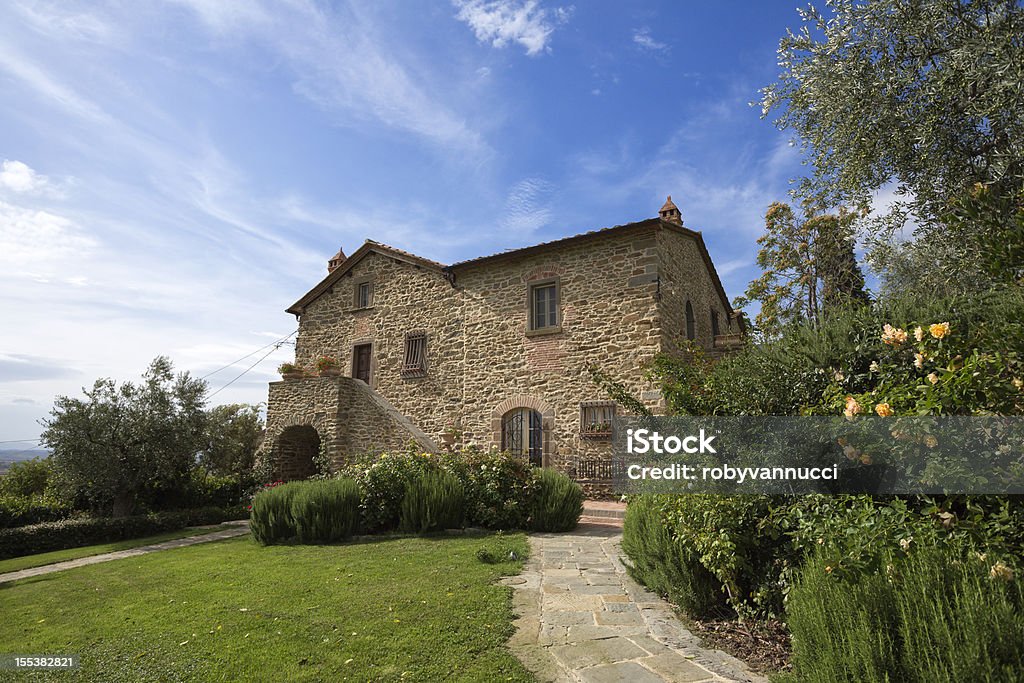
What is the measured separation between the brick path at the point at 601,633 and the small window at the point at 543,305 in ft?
26.6

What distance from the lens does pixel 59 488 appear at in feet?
40.7

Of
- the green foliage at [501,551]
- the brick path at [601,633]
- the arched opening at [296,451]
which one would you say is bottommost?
the brick path at [601,633]

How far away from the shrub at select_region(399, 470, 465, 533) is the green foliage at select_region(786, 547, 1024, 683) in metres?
6.55

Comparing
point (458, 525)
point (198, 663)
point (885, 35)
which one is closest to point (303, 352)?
point (458, 525)

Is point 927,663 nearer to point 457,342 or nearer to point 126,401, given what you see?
point 457,342

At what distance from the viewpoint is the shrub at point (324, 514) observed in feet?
28.0

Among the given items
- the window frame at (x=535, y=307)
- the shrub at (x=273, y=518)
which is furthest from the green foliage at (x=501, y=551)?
the window frame at (x=535, y=307)

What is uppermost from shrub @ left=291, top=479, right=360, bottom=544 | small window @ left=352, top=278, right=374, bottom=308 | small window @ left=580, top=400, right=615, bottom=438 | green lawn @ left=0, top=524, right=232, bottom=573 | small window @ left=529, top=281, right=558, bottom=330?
small window @ left=352, top=278, right=374, bottom=308

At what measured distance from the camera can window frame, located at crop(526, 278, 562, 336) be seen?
13391mm

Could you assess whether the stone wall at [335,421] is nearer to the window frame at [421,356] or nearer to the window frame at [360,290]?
the window frame at [421,356]

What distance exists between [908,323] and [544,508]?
6161 millimetres

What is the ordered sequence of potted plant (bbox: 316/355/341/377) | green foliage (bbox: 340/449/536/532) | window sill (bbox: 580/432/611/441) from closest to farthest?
green foliage (bbox: 340/449/536/532), window sill (bbox: 580/432/611/441), potted plant (bbox: 316/355/341/377)

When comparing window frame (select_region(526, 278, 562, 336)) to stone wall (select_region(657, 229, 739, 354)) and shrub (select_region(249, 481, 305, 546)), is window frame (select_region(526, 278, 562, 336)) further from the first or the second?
shrub (select_region(249, 481, 305, 546))

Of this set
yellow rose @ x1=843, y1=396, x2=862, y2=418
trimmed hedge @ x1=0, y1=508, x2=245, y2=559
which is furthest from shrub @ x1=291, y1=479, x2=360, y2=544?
yellow rose @ x1=843, y1=396, x2=862, y2=418
